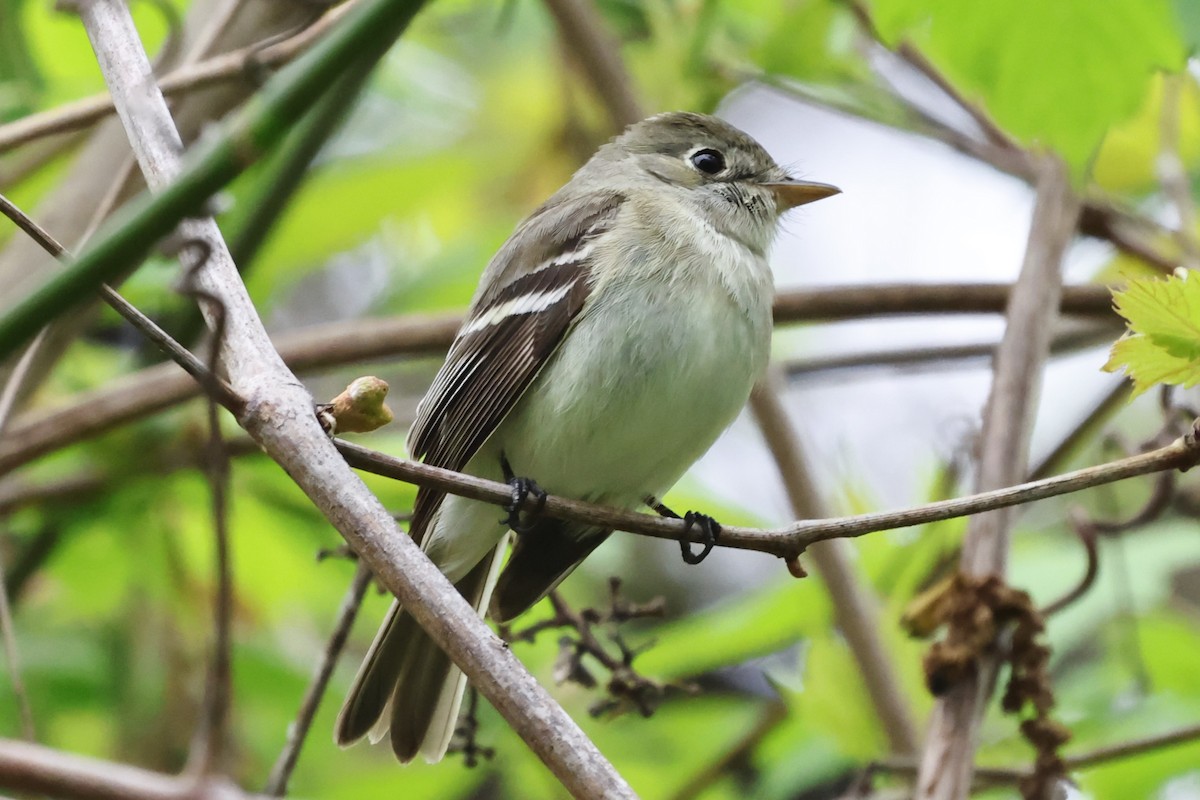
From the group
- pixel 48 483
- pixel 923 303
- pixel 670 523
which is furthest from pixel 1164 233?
pixel 48 483

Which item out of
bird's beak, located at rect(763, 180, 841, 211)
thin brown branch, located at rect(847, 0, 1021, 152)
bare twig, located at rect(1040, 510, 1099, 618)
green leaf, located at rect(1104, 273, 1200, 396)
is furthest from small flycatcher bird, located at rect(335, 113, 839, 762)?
green leaf, located at rect(1104, 273, 1200, 396)

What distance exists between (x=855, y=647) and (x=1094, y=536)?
1.69 feet

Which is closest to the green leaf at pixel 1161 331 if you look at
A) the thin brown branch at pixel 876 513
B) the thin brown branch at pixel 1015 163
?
the thin brown branch at pixel 876 513

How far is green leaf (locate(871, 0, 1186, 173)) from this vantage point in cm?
201

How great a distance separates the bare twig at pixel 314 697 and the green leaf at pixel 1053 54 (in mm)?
1243

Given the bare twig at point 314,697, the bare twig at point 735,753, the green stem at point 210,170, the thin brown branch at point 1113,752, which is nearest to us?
the green stem at point 210,170

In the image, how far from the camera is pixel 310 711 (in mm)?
2035

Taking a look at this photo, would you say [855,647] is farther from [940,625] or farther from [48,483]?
[48,483]

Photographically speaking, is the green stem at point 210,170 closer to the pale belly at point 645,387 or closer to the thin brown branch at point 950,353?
the pale belly at point 645,387

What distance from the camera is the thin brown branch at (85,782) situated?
0.88m

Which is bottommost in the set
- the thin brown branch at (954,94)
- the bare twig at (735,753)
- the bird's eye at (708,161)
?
the bare twig at (735,753)

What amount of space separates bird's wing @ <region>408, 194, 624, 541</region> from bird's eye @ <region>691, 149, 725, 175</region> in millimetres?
487

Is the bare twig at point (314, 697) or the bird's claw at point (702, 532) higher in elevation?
the bird's claw at point (702, 532)

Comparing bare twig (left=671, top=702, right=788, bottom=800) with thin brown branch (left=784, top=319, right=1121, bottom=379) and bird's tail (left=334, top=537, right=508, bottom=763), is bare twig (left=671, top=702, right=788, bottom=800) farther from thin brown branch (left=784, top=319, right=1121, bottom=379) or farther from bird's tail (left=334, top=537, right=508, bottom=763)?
thin brown branch (left=784, top=319, right=1121, bottom=379)
